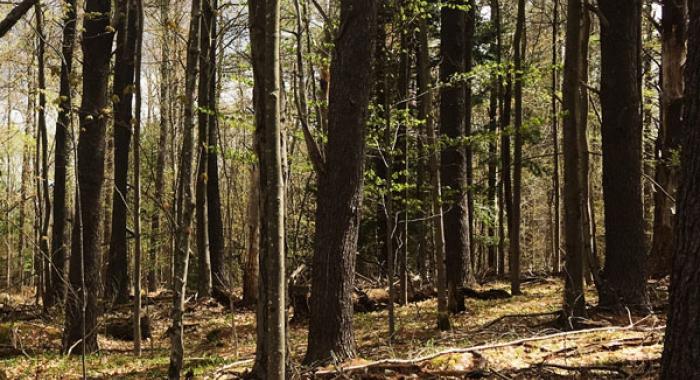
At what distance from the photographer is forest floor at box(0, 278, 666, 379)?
537 cm

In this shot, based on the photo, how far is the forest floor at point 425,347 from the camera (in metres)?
5.37

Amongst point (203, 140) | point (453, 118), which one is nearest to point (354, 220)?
point (203, 140)

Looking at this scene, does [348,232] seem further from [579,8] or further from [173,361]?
[579,8]

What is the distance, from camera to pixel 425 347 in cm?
655

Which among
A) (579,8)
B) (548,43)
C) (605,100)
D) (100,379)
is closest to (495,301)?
(605,100)

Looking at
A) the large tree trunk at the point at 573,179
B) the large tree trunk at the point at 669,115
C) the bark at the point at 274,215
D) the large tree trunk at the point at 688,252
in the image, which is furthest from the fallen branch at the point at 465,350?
the large tree trunk at the point at 669,115

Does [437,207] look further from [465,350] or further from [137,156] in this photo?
[137,156]

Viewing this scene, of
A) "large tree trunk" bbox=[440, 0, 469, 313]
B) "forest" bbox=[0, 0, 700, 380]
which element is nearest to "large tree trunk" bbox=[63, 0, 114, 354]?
"forest" bbox=[0, 0, 700, 380]

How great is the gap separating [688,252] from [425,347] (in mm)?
4062

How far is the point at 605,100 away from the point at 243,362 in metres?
6.11

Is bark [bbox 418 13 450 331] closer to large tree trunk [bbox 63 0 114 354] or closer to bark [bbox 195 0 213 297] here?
bark [bbox 195 0 213 297]

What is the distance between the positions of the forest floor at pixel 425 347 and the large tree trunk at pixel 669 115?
1614 millimetres

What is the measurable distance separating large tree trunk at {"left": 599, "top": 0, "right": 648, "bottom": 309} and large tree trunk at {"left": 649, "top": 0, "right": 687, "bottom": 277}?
4247 millimetres

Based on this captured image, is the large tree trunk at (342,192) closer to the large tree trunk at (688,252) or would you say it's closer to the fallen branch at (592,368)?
the fallen branch at (592,368)
